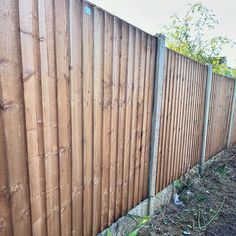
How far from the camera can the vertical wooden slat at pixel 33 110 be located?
1206 mm

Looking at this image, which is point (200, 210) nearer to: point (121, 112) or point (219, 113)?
point (121, 112)

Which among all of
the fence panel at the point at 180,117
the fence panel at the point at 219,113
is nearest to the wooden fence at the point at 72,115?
the fence panel at the point at 180,117

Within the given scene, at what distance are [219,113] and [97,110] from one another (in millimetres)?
4343

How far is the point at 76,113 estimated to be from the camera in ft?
5.36

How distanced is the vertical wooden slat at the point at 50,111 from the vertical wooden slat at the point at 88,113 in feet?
0.95

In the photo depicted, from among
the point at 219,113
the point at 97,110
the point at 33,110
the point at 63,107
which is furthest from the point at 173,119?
the point at 219,113

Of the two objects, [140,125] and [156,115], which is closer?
[140,125]

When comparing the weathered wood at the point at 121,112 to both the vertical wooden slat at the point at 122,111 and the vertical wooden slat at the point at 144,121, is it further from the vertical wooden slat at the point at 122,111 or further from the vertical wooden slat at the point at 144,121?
the vertical wooden slat at the point at 144,121

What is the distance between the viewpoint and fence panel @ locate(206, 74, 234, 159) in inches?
190

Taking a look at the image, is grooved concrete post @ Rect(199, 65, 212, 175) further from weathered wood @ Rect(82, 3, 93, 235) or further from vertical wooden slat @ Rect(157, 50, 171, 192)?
weathered wood @ Rect(82, 3, 93, 235)

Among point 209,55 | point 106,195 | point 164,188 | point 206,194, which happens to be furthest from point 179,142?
point 209,55

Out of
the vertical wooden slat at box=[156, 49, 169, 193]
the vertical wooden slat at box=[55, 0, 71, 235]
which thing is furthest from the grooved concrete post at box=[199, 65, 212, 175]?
the vertical wooden slat at box=[55, 0, 71, 235]

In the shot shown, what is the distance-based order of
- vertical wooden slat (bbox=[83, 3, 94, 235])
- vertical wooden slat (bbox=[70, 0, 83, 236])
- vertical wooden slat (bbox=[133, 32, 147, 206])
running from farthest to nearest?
vertical wooden slat (bbox=[133, 32, 147, 206]), vertical wooden slat (bbox=[83, 3, 94, 235]), vertical wooden slat (bbox=[70, 0, 83, 236])

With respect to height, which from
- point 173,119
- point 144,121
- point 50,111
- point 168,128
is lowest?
point 168,128
